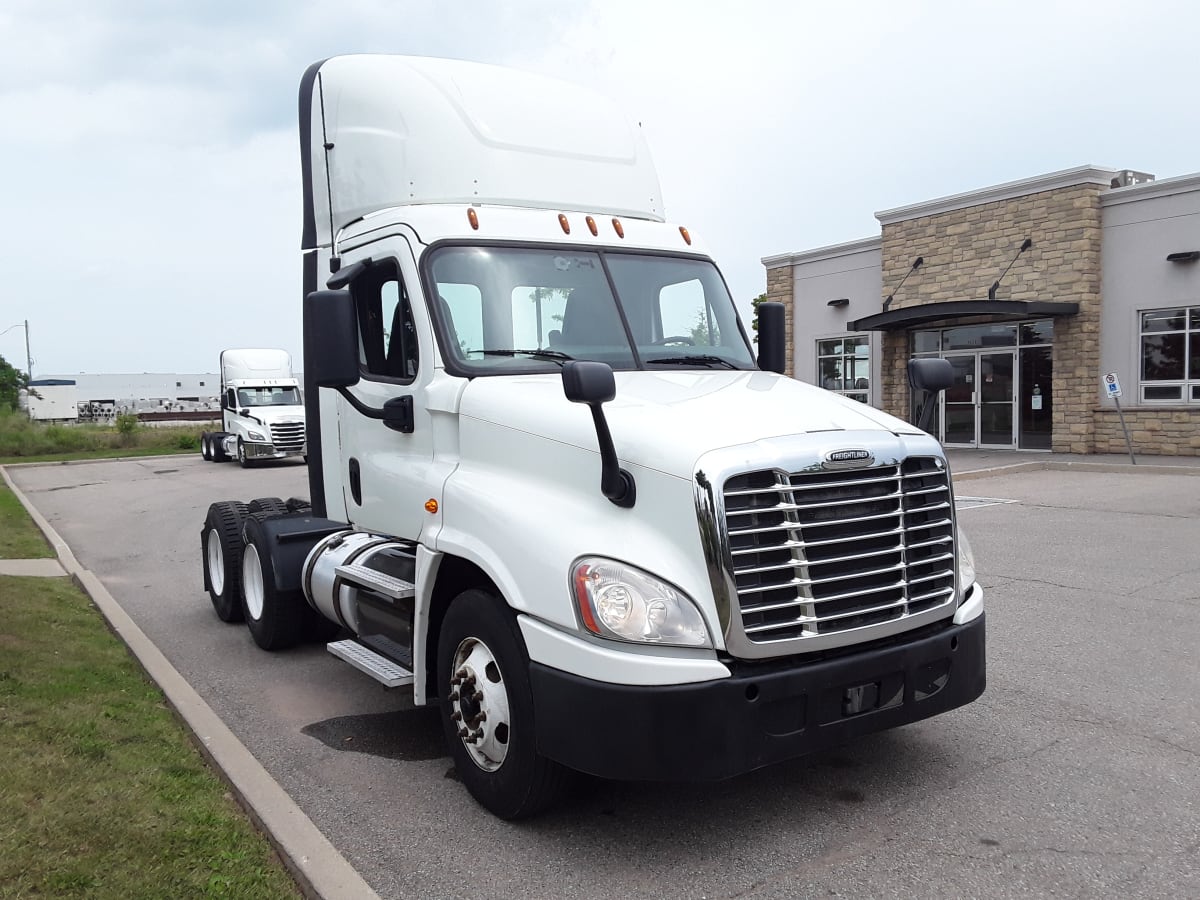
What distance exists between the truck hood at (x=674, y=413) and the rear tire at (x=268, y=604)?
2.85 metres

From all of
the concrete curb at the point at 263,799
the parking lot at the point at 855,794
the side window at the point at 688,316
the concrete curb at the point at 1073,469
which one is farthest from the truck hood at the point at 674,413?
the concrete curb at the point at 1073,469

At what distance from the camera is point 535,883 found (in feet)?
12.1

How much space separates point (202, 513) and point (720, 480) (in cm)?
1450

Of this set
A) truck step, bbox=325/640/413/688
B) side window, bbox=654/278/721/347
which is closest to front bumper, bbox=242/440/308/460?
truck step, bbox=325/640/413/688

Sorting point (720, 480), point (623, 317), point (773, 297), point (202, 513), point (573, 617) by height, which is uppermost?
point (773, 297)

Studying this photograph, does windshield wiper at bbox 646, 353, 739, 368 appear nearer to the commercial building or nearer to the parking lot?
the parking lot

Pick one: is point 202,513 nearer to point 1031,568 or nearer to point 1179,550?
point 1031,568

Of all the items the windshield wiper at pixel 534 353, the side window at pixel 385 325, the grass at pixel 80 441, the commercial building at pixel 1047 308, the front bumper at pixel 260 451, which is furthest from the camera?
the grass at pixel 80 441

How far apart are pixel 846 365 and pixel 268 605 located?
76.1 feet

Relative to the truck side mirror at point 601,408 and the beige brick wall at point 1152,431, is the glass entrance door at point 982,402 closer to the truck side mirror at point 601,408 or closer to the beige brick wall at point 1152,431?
the beige brick wall at point 1152,431

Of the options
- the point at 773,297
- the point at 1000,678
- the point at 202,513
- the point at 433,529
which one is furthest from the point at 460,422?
the point at 773,297

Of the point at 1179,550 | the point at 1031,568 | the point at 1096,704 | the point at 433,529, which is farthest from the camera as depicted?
the point at 1179,550

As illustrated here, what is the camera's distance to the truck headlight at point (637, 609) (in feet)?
11.8

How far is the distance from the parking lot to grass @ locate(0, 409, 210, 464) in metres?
30.9
